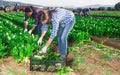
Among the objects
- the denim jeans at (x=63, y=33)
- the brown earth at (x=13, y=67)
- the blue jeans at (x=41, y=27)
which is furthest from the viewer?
the blue jeans at (x=41, y=27)

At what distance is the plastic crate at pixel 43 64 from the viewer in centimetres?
646

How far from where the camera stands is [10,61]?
761 centimetres

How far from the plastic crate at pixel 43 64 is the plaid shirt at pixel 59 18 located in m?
0.55

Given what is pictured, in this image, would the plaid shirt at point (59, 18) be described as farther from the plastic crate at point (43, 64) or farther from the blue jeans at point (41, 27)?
the blue jeans at point (41, 27)

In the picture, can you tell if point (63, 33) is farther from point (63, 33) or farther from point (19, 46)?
point (19, 46)

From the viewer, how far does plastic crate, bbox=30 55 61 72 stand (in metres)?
6.46

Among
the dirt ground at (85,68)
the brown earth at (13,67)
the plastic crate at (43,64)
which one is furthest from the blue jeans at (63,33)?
the plastic crate at (43,64)

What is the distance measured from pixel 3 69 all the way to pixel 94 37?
30.0 ft

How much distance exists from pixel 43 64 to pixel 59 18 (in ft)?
3.61

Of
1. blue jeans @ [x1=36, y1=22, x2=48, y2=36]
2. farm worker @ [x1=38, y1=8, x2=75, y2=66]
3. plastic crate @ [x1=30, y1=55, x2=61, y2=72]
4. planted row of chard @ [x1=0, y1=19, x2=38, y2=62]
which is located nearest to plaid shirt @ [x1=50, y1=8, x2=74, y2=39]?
farm worker @ [x1=38, y1=8, x2=75, y2=66]

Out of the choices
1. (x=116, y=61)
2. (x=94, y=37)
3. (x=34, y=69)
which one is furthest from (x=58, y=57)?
(x=94, y=37)

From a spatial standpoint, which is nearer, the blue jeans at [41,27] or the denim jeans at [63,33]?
A: the denim jeans at [63,33]

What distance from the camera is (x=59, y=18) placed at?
688cm

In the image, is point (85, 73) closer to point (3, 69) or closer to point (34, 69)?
point (34, 69)
